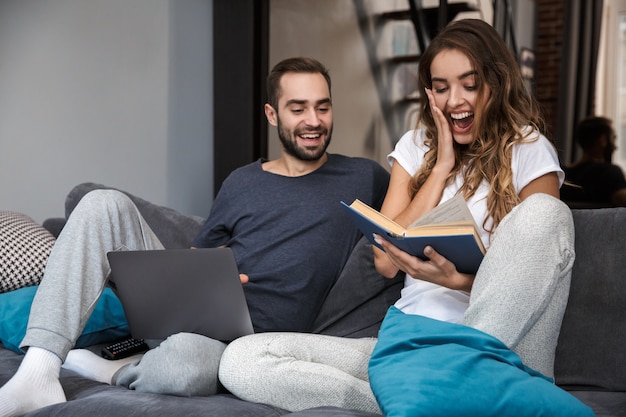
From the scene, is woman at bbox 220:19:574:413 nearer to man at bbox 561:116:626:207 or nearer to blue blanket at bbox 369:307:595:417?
blue blanket at bbox 369:307:595:417

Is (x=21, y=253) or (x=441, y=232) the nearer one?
(x=441, y=232)

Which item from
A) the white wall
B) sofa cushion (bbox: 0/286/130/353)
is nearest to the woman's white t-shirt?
sofa cushion (bbox: 0/286/130/353)

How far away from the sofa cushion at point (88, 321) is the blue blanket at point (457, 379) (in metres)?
0.99

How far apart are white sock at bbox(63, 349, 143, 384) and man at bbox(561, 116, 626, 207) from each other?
109 inches

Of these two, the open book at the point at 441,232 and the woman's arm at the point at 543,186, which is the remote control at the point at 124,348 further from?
the woman's arm at the point at 543,186

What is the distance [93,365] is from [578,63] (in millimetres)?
3589

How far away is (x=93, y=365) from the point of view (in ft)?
6.73

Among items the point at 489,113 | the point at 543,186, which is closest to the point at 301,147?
the point at 489,113

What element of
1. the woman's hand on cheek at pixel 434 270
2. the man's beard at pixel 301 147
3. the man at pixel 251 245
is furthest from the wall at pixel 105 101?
the woman's hand on cheek at pixel 434 270

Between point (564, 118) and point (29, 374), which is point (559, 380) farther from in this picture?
point (564, 118)

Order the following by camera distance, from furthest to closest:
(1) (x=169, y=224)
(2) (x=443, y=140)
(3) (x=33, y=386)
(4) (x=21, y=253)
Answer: (1) (x=169, y=224), (4) (x=21, y=253), (2) (x=443, y=140), (3) (x=33, y=386)

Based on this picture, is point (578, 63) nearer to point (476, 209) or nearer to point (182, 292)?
point (476, 209)

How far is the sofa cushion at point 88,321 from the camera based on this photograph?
218 centimetres

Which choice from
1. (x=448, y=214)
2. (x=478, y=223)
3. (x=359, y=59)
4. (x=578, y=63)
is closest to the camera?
(x=448, y=214)
